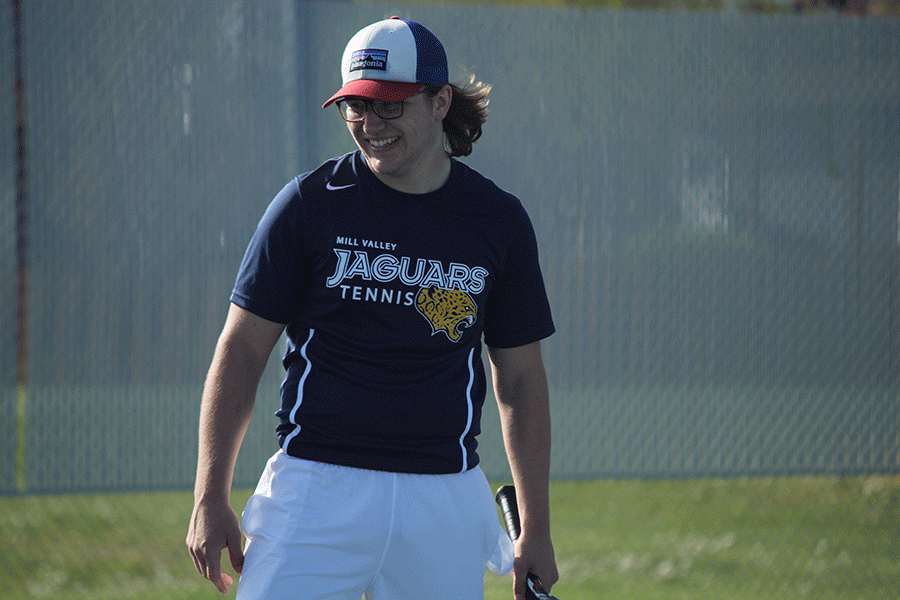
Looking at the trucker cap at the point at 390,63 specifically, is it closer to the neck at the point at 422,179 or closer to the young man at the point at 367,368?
the young man at the point at 367,368

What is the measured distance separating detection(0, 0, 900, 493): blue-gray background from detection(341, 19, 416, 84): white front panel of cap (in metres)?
1.46

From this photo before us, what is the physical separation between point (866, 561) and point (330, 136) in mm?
2951

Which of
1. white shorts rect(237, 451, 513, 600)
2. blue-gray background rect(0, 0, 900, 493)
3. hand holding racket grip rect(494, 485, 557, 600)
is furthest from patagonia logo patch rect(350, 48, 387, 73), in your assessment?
blue-gray background rect(0, 0, 900, 493)

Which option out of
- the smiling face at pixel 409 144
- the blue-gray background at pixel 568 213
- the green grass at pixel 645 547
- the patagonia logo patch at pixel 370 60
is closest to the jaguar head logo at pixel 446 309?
the smiling face at pixel 409 144

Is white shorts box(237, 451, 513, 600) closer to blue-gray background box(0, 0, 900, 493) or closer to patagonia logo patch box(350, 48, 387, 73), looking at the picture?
patagonia logo patch box(350, 48, 387, 73)

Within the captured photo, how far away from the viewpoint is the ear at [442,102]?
6.20 ft

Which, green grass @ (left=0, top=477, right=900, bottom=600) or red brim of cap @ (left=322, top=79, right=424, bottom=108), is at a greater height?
red brim of cap @ (left=322, top=79, right=424, bottom=108)

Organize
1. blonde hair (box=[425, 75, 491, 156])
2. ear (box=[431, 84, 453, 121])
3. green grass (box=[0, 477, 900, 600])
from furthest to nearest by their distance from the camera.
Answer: green grass (box=[0, 477, 900, 600]) < blonde hair (box=[425, 75, 491, 156]) < ear (box=[431, 84, 453, 121])

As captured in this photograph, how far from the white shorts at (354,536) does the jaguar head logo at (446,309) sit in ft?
1.04

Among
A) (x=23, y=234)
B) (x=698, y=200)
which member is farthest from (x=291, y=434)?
(x=698, y=200)

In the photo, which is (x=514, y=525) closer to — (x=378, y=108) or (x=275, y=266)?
(x=275, y=266)

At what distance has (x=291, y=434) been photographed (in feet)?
5.80

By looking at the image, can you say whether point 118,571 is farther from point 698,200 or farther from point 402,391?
point 698,200

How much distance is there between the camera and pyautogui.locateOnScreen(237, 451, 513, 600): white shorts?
5.53 ft
